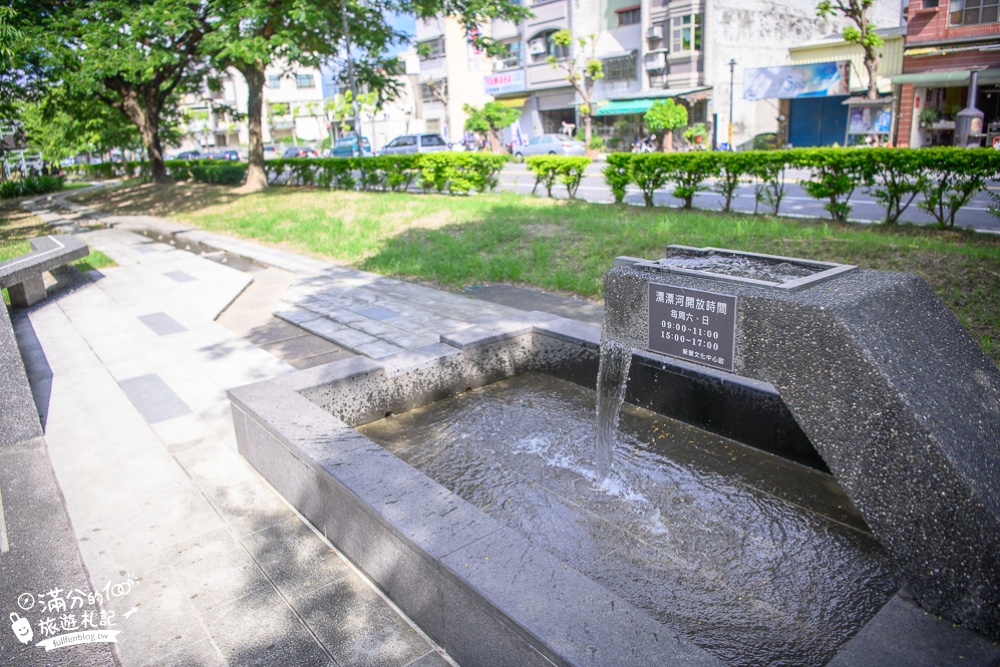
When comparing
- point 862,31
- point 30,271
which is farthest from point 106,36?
point 862,31

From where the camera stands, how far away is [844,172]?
10.1 meters

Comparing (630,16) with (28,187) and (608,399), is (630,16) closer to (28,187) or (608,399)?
(28,187)

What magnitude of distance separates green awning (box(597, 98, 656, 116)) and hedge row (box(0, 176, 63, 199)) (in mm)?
26011

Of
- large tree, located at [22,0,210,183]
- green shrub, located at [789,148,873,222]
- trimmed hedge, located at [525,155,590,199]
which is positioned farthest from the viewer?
large tree, located at [22,0,210,183]

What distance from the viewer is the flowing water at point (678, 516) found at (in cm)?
303

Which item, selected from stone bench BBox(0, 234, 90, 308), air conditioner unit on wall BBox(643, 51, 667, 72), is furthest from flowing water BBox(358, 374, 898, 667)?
air conditioner unit on wall BBox(643, 51, 667, 72)

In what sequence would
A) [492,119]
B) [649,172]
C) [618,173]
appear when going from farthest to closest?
[492,119] → [618,173] → [649,172]

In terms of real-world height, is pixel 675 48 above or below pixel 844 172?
above

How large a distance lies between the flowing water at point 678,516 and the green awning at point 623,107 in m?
33.9

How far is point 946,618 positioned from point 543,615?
140cm

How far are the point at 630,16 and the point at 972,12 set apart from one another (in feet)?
57.1

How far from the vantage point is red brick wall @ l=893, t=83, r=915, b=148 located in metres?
27.4

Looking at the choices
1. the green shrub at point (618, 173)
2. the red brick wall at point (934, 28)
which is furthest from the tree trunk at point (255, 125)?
the red brick wall at point (934, 28)

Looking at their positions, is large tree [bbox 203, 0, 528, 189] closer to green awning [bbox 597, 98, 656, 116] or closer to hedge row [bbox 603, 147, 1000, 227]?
hedge row [bbox 603, 147, 1000, 227]
